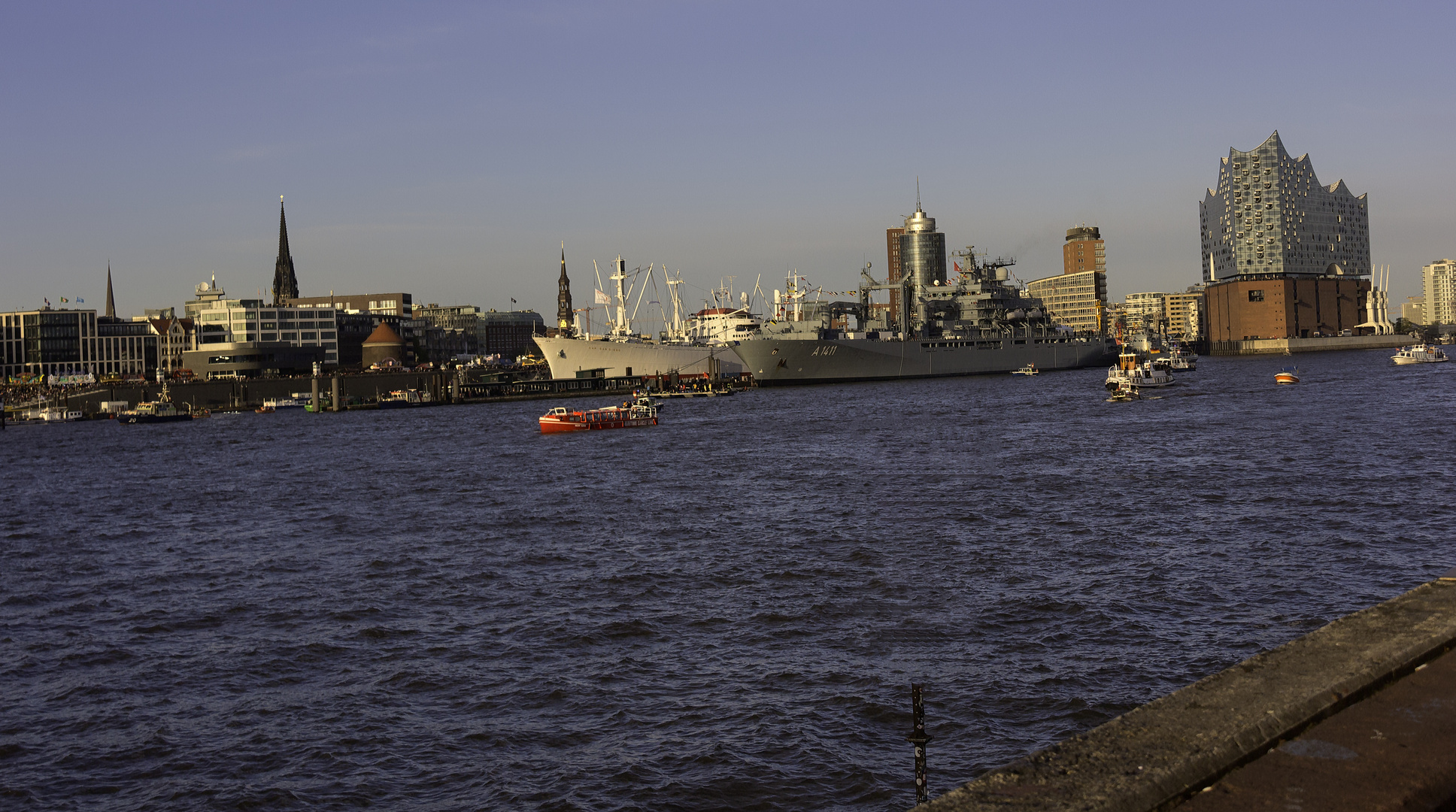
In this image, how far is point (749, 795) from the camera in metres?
11.0

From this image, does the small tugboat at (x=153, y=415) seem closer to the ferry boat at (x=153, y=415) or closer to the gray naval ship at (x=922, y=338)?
the ferry boat at (x=153, y=415)

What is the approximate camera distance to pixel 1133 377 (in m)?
76.2

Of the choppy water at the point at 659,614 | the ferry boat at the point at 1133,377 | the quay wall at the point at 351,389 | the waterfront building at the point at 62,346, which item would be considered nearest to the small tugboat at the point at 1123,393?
the ferry boat at the point at 1133,377

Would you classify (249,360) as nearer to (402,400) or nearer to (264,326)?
(264,326)

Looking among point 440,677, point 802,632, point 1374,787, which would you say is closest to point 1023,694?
point 802,632

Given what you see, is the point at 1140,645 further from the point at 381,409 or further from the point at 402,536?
the point at 381,409

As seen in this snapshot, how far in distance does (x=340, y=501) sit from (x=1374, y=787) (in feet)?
116

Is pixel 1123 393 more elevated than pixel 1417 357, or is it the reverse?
pixel 1417 357

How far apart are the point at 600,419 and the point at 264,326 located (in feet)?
359

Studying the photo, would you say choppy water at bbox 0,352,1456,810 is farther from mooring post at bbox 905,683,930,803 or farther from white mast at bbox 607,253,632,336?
white mast at bbox 607,253,632,336

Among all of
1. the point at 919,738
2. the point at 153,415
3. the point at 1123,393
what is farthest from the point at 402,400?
the point at 919,738

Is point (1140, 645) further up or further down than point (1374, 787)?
further down

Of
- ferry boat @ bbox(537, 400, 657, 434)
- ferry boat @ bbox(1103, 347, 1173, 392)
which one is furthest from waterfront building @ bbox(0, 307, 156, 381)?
ferry boat @ bbox(1103, 347, 1173, 392)

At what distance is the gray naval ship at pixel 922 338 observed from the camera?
11588 cm
